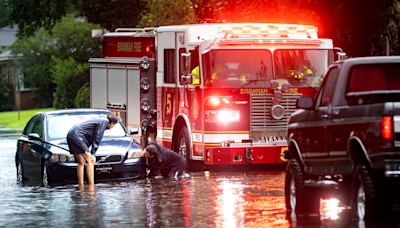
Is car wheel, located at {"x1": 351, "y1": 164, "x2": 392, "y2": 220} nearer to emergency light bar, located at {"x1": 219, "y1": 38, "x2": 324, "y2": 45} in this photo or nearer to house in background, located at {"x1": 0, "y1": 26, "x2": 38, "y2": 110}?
emergency light bar, located at {"x1": 219, "y1": 38, "x2": 324, "y2": 45}

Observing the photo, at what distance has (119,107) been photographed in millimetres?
20375

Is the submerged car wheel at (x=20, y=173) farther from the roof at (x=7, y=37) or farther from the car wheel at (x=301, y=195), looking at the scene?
the roof at (x=7, y=37)

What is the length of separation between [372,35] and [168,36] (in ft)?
29.0

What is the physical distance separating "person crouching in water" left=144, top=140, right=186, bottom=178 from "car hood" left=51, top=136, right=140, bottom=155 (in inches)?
17.4

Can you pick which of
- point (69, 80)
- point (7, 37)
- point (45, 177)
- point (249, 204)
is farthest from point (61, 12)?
point (7, 37)

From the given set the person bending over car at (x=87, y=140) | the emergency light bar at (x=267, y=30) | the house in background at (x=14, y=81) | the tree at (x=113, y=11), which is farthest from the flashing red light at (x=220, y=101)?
the house in background at (x=14, y=81)

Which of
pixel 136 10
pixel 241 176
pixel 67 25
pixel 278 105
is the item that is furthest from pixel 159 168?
pixel 67 25

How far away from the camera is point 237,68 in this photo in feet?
52.9

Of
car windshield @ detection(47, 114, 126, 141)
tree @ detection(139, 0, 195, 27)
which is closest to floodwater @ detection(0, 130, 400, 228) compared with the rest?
car windshield @ detection(47, 114, 126, 141)

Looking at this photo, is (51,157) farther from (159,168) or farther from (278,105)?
(278,105)

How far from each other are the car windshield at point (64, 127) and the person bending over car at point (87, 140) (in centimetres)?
114

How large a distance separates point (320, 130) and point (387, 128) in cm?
181

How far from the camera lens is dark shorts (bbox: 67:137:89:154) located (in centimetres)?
1446

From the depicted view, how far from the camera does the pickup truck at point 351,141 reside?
27.8 feet
